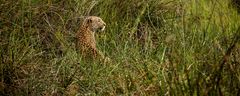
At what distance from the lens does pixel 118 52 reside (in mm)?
4496

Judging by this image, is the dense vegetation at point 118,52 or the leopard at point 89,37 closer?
the dense vegetation at point 118,52

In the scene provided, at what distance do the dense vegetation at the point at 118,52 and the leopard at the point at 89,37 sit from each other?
7 centimetres

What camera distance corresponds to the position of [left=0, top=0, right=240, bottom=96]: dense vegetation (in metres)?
3.49

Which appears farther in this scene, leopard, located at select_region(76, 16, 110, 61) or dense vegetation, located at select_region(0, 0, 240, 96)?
leopard, located at select_region(76, 16, 110, 61)

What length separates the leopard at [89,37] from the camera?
4.56m

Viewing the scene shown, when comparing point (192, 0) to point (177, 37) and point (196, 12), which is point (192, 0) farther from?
point (177, 37)

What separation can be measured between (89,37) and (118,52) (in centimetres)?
33

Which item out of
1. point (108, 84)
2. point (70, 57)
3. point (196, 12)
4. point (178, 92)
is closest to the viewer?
point (178, 92)

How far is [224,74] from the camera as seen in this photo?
3391mm

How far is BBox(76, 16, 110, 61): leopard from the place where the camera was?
4.56 m

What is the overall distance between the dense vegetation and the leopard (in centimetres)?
7

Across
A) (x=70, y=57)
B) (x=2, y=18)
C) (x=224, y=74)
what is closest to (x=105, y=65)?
(x=70, y=57)

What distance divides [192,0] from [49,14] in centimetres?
152

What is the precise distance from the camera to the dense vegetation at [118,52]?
3.49 m
